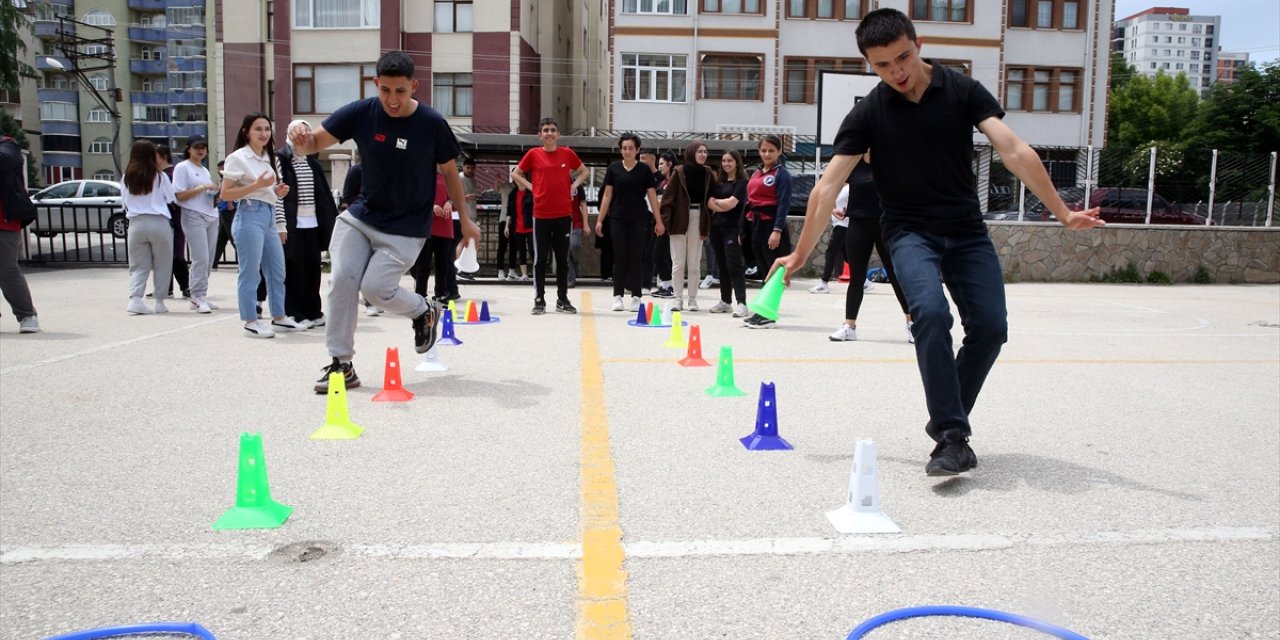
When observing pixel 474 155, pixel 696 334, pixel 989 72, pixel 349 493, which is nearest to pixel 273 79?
pixel 474 155

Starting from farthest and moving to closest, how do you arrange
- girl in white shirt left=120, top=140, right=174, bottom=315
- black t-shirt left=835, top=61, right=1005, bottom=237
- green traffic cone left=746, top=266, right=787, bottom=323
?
girl in white shirt left=120, top=140, right=174, bottom=315
green traffic cone left=746, top=266, right=787, bottom=323
black t-shirt left=835, top=61, right=1005, bottom=237

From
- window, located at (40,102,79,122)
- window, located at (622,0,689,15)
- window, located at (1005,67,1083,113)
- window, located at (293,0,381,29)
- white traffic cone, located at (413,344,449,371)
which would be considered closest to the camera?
white traffic cone, located at (413,344,449,371)

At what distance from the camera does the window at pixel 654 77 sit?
128ft

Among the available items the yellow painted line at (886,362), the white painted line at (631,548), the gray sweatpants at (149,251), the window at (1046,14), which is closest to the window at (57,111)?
the window at (1046,14)

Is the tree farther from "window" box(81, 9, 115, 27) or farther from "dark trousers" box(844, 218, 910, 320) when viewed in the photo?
"window" box(81, 9, 115, 27)

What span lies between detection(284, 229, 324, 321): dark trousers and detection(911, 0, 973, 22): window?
114 ft

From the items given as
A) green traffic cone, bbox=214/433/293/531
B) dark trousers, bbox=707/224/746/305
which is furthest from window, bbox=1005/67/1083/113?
green traffic cone, bbox=214/433/293/531

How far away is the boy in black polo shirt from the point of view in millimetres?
4285

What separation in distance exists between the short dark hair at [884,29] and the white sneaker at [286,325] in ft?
22.0

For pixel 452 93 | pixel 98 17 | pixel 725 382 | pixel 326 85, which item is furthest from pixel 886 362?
pixel 98 17

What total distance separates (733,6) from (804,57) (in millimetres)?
3462

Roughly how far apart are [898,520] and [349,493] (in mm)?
2149

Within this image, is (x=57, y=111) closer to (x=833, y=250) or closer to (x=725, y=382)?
(x=833, y=250)

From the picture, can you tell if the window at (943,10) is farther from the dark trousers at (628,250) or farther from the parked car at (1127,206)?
the dark trousers at (628,250)
